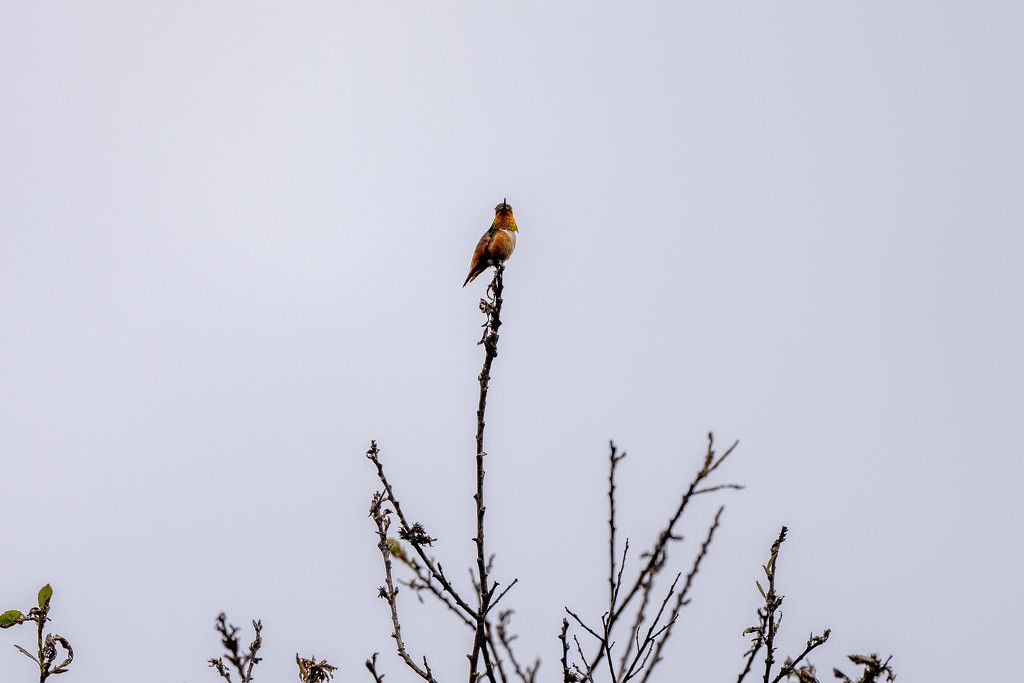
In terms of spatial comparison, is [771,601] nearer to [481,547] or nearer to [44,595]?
[481,547]

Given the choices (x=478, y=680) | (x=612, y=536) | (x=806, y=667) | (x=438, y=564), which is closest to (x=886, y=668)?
(x=806, y=667)

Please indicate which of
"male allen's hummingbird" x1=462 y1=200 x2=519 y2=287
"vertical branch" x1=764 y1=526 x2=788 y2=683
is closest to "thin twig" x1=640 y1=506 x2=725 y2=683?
"vertical branch" x1=764 y1=526 x2=788 y2=683

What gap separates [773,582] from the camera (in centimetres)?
318

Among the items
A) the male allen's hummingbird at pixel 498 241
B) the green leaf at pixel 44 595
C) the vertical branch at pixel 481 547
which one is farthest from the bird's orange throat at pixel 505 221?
the green leaf at pixel 44 595

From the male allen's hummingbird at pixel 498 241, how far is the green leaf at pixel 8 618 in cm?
676

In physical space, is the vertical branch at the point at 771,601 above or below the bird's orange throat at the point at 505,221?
below

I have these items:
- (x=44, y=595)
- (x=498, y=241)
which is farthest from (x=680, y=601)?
(x=498, y=241)

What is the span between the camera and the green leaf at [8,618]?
265cm

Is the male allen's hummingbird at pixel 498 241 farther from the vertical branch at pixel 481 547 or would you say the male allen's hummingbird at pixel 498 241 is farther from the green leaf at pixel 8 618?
the green leaf at pixel 8 618

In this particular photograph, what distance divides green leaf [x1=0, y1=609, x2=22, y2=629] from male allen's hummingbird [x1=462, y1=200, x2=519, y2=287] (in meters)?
6.76

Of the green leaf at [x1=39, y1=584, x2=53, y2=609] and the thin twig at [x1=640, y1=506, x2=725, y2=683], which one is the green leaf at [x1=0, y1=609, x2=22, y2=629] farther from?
the thin twig at [x1=640, y1=506, x2=725, y2=683]

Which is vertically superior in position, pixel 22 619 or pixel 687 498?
pixel 687 498

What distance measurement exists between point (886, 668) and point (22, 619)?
117 inches

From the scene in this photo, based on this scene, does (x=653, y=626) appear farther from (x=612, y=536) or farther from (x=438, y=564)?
(x=438, y=564)
